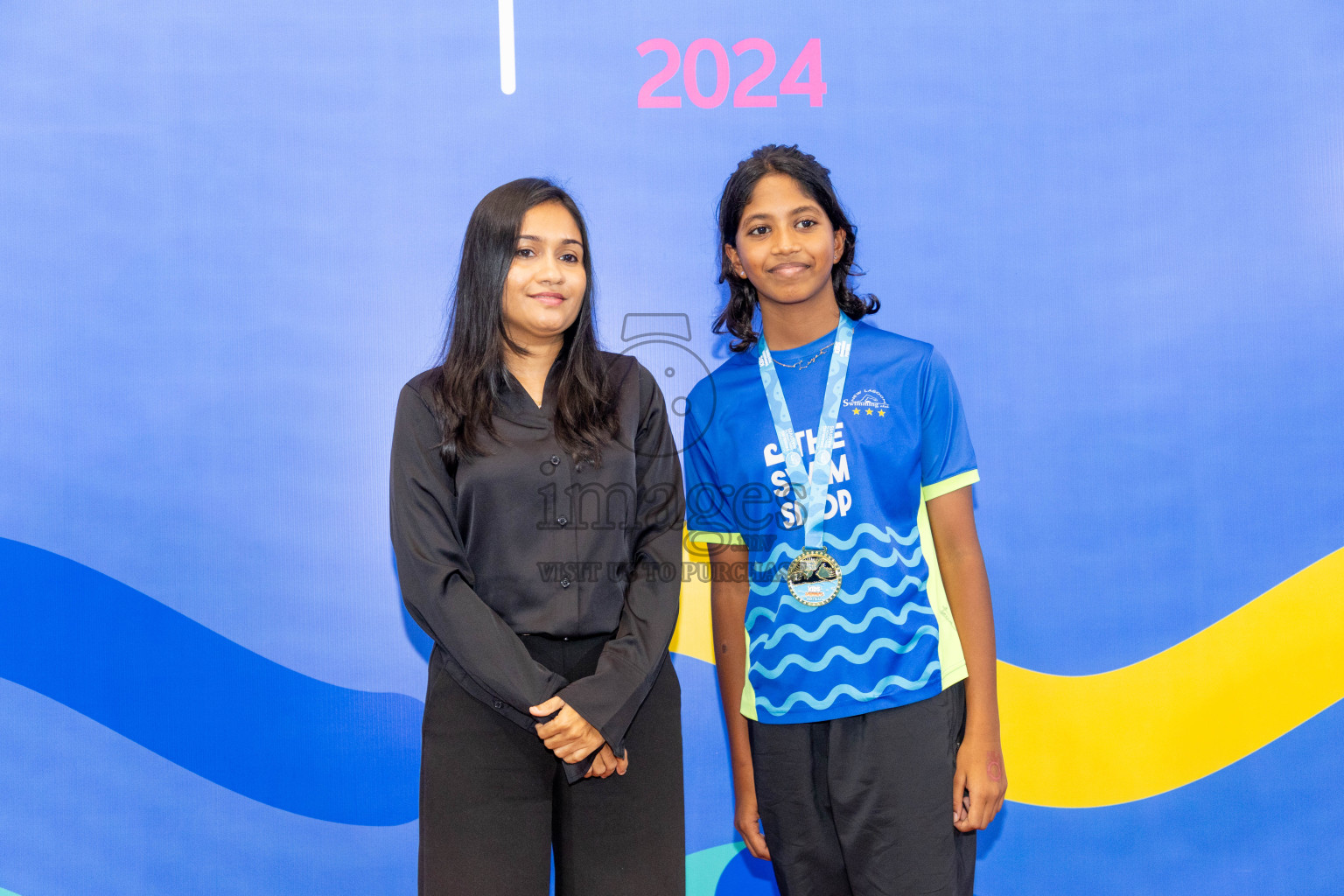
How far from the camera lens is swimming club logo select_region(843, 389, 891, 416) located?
186 centimetres

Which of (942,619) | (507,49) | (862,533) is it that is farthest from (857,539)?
(507,49)

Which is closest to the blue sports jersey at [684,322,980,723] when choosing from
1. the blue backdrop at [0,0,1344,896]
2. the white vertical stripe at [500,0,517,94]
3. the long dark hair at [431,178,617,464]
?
the long dark hair at [431,178,617,464]

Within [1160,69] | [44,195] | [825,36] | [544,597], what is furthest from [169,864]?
[1160,69]

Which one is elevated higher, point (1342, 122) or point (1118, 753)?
point (1342, 122)

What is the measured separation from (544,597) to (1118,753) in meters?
1.73

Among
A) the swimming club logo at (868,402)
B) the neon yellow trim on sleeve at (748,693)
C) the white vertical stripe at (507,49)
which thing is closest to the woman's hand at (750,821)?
the neon yellow trim on sleeve at (748,693)

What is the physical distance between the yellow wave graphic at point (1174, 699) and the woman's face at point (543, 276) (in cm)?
94

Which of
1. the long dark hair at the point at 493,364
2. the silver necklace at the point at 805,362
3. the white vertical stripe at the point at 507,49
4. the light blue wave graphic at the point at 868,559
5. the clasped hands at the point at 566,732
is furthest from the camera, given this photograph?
the white vertical stripe at the point at 507,49

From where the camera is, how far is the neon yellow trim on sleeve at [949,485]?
187cm

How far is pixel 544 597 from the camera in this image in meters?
1.65

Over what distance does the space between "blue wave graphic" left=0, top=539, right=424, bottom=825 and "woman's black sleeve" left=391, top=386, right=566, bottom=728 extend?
102 cm

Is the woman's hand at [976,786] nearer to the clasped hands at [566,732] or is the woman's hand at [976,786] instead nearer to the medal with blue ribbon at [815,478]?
the medal with blue ribbon at [815,478]

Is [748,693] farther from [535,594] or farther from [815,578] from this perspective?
[535,594]

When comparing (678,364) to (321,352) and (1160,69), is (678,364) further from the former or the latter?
(1160,69)
